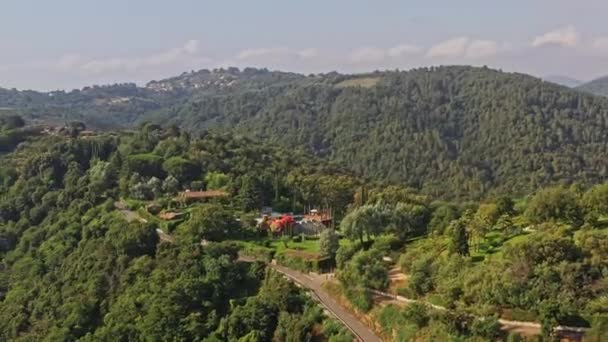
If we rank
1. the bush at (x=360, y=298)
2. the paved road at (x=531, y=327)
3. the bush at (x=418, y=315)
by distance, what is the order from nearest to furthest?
the paved road at (x=531, y=327)
the bush at (x=418, y=315)
the bush at (x=360, y=298)

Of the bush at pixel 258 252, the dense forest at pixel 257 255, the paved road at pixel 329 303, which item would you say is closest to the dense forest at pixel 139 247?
the dense forest at pixel 257 255

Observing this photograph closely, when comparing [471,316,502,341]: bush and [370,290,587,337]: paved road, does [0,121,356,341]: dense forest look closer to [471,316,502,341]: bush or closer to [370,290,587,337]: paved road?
[471,316,502,341]: bush

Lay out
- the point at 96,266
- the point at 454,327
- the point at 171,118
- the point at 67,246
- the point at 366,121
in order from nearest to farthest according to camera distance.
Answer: the point at 454,327
the point at 96,266
the point at 67,246
the point at 366,121
the point at 171,118

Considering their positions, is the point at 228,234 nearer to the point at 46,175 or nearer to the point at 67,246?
the point at 67,246

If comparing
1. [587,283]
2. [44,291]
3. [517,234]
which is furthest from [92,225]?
[587,283]

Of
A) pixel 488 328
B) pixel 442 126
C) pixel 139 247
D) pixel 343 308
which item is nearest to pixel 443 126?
pixel 442 126

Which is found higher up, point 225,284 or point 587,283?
point 587,283

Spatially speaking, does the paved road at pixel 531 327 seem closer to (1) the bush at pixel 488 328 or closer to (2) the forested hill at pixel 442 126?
(1) the bush at pixel 488 328
